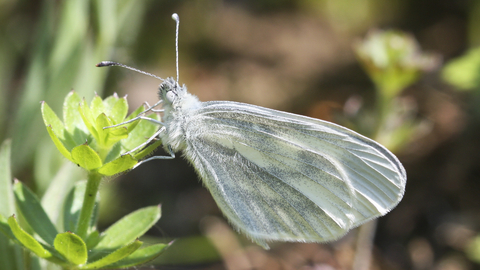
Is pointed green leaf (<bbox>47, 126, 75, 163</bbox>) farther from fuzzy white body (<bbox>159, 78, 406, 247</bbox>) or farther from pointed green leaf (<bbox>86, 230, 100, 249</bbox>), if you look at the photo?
fuzzy white body (<bbox>159, 78, 406, 247</bbox>)

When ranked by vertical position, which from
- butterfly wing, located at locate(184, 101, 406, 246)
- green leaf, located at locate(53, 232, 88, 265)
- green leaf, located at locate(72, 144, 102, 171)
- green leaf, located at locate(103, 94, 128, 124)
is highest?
green leaf, located at locate(103, 94, 128, 124)

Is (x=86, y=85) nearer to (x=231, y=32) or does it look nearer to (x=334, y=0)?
(x=231, y=32)

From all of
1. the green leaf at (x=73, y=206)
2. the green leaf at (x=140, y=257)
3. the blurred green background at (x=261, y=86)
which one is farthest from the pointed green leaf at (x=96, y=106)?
the blurred green background at (x=261, y=86)

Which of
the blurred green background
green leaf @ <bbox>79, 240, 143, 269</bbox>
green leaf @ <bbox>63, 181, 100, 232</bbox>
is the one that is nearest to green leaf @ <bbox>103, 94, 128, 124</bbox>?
green leaf @ <bbox>63, 181, 100, 232</bbox>

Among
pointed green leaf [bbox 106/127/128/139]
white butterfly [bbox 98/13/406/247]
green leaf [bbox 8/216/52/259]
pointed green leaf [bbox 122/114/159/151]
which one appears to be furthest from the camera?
white butterfly [bbox 98/13/406/247]

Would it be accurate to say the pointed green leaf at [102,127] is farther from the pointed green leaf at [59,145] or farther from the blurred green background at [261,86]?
the blurred green background at [261,86]

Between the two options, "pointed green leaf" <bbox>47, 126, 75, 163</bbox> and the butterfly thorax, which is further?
the butterfly thorax

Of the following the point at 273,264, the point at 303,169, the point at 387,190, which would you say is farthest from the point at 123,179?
the point at 387,190
